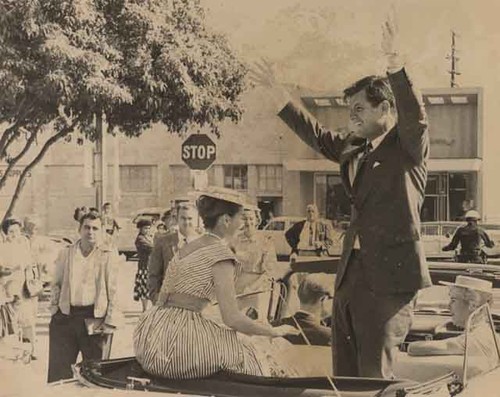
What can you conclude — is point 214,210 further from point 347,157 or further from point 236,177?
point 347,157

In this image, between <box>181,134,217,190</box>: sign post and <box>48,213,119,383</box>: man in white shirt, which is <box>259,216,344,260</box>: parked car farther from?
<box>48,213,119,383</box>: man in white shirt

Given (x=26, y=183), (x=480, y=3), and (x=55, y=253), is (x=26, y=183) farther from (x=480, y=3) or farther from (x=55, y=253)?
(x=480, y=3)

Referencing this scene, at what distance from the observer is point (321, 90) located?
2.31 meters

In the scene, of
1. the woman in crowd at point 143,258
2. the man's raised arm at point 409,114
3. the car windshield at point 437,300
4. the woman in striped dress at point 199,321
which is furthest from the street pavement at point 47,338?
the man's raised arm at point 409,114

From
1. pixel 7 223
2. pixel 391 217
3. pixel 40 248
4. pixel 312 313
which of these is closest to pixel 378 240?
pixel 391 217

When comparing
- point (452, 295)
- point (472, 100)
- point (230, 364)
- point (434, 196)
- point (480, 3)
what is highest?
point (480, 3)

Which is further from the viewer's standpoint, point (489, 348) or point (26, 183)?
point (26, 183)

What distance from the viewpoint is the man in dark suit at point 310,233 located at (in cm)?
229

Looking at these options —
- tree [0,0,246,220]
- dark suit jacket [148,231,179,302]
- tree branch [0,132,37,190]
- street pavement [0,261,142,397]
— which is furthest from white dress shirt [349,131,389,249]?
tree branch [0,132,37,190]

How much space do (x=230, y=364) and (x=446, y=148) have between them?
70 centimetres

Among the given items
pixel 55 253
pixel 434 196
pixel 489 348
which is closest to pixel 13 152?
pixel 55 253

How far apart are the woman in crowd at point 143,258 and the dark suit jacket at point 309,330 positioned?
403mm

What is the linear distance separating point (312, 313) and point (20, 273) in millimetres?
887

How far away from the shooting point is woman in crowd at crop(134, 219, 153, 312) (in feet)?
8.21
